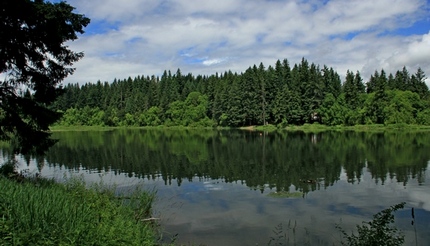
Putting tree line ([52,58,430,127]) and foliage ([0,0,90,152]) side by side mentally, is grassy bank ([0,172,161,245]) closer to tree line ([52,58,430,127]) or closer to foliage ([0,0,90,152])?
foliage ([0,0,90,152])

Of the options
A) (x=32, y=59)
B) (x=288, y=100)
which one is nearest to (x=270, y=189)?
(x=32, y=59)

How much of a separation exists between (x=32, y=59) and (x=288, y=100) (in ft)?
274

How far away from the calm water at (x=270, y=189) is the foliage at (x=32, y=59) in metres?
6.77

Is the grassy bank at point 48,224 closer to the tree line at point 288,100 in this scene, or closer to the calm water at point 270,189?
the calm water at point 270,189

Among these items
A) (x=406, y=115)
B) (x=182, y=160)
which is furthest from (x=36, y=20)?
(x=406, y=115)

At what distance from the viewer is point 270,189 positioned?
2156 cm

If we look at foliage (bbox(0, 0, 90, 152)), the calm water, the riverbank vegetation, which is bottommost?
the calm water

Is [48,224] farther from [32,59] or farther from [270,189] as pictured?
[270,189]

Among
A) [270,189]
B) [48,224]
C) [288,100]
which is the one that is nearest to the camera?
[48,224]

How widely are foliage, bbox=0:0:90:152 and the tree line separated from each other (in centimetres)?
7358

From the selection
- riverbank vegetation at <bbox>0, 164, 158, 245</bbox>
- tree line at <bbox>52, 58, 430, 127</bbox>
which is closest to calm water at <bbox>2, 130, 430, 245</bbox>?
riverbank vegetation at <bbox>0, 164, 158, 245</bbox>

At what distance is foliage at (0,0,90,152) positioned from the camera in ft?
47.6

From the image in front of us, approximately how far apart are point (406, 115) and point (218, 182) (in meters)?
78.8

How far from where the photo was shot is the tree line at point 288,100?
298 feet
